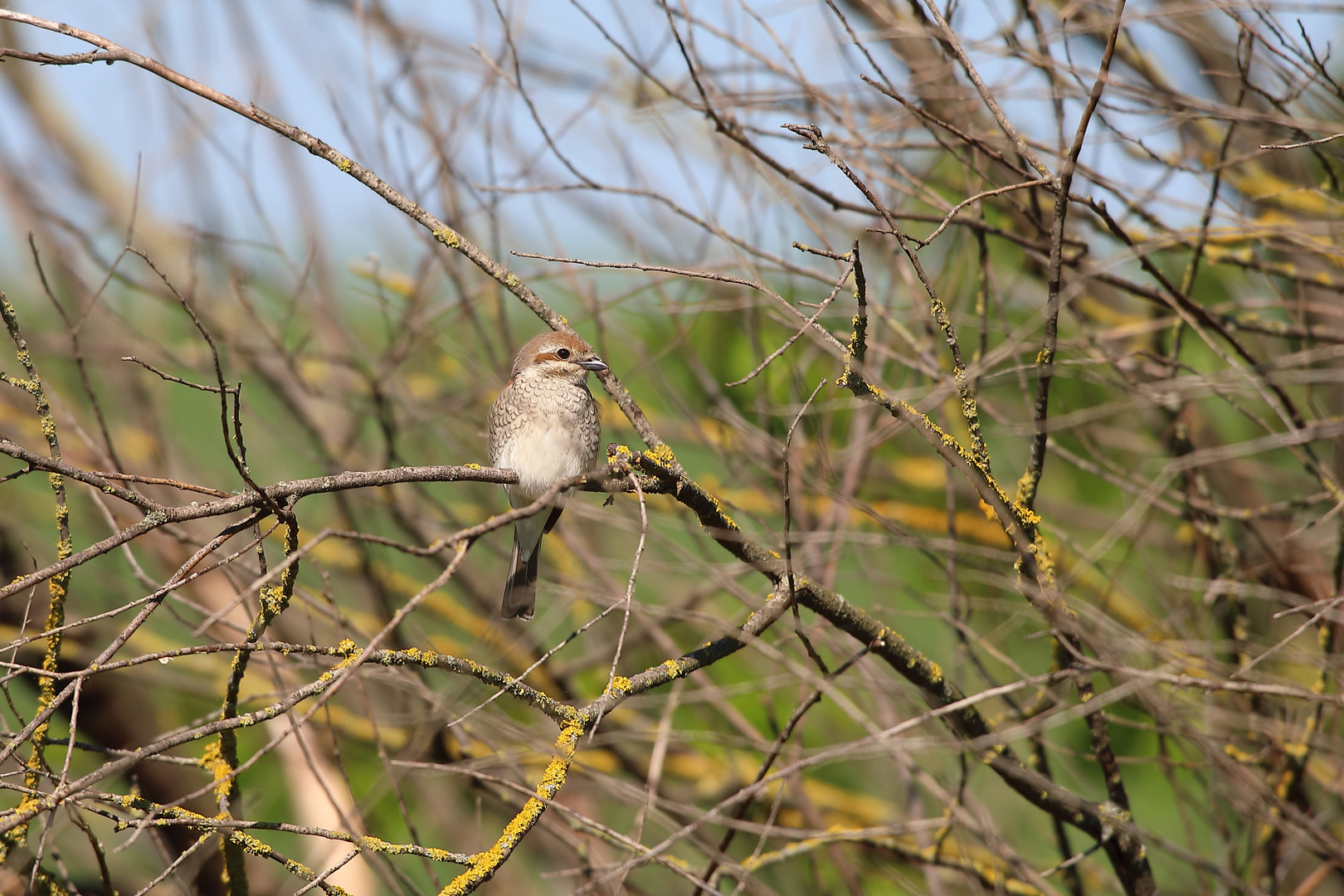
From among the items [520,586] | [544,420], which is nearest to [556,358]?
[544,420]

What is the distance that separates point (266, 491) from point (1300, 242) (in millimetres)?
2788

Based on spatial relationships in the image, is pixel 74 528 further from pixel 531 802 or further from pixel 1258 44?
pixel 1258 44

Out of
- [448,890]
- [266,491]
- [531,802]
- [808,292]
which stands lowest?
[448,890]

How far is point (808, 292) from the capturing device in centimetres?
430

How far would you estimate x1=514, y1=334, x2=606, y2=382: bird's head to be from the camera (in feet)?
12.6

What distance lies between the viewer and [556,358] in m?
3.98

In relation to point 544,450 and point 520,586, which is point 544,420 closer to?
point 544,450

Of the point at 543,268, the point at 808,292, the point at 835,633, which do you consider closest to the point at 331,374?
the point at 543,268

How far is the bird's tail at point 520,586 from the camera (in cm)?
419

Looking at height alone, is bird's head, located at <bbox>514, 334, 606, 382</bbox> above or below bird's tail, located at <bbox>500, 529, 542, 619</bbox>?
above

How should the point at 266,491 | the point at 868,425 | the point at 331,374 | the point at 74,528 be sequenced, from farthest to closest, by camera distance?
the point at 74,528, the point at 331,374, the point at 868,425, the point at 266,491

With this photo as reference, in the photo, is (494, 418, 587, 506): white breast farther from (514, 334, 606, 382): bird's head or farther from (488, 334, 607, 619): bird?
(514, 334, 606, 382): bird's head

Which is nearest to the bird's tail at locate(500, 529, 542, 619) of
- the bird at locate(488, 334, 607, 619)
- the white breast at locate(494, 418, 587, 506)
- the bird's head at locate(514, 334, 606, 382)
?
the bird at locate(488, 334, 607, 619)

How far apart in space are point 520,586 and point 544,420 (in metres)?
0.82
